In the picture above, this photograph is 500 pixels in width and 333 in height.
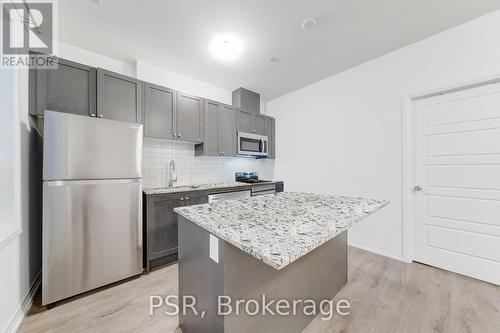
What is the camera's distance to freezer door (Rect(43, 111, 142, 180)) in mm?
1592

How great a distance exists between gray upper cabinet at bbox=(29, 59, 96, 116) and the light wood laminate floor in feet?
5.78

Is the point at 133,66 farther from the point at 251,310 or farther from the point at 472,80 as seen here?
the point at 472,80

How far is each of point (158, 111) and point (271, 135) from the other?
88.1 inches

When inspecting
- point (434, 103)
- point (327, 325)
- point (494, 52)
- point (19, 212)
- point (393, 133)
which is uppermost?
point (494, 52)

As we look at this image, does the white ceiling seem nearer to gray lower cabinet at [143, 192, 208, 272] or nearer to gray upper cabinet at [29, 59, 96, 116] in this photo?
gray upper cabinet at [29, 59, 96, 116]

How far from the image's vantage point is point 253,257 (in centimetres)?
106

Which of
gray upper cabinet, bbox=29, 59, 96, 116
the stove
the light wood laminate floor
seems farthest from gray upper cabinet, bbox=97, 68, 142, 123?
the stove

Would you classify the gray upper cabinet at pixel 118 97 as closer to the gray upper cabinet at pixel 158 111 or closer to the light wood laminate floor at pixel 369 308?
the gray upper cabinet at pixel 158 111

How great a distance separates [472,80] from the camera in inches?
77.8

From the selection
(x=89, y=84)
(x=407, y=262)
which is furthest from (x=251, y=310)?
(x=89, y=84)

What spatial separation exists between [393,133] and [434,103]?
50cm

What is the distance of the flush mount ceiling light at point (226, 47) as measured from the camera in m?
2.21

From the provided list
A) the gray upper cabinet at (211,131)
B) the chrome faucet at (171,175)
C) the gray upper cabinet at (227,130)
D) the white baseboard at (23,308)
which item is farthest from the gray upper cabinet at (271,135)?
the white baseboard at (23,308)

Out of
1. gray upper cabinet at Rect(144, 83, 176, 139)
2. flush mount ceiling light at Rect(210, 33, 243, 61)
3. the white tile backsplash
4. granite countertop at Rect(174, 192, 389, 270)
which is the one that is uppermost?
flush mount ceiling light at Rect(210, 33, 243, 61)
